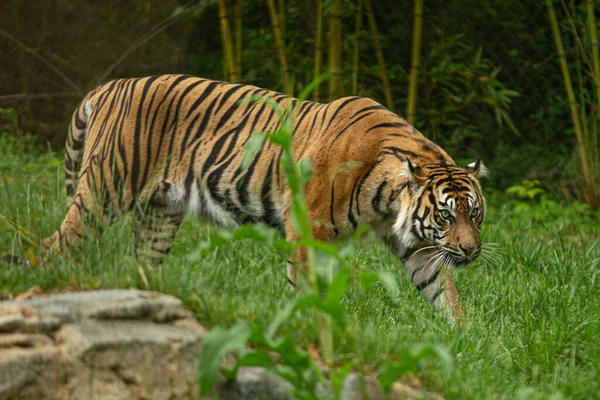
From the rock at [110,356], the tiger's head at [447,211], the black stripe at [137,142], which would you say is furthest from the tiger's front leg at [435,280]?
the rock at [110,356]

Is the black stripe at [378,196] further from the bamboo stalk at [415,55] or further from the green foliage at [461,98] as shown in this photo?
the green foliage at [461,98]

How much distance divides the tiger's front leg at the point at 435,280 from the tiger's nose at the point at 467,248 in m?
0.16

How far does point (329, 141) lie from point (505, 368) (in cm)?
151

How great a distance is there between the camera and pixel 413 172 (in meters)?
4.27

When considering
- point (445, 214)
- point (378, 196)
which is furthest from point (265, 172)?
point (445, 214)

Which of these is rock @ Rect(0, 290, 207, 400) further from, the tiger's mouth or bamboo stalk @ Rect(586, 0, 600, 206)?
bamboo stalk @ Rect(586, 0, 600, 206)

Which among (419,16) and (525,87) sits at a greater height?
(419,16)

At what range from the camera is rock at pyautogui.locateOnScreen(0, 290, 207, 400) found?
2.38 metres

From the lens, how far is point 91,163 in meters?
4.77

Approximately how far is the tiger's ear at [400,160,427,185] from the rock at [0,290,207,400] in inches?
74.6

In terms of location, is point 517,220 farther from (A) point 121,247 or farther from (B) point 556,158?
(A) point 121,247

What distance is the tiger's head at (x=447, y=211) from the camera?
4.21 m

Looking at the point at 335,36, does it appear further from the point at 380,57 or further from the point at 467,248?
the point at 467,248

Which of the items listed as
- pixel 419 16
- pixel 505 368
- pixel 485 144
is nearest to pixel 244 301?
pixel 505 368
